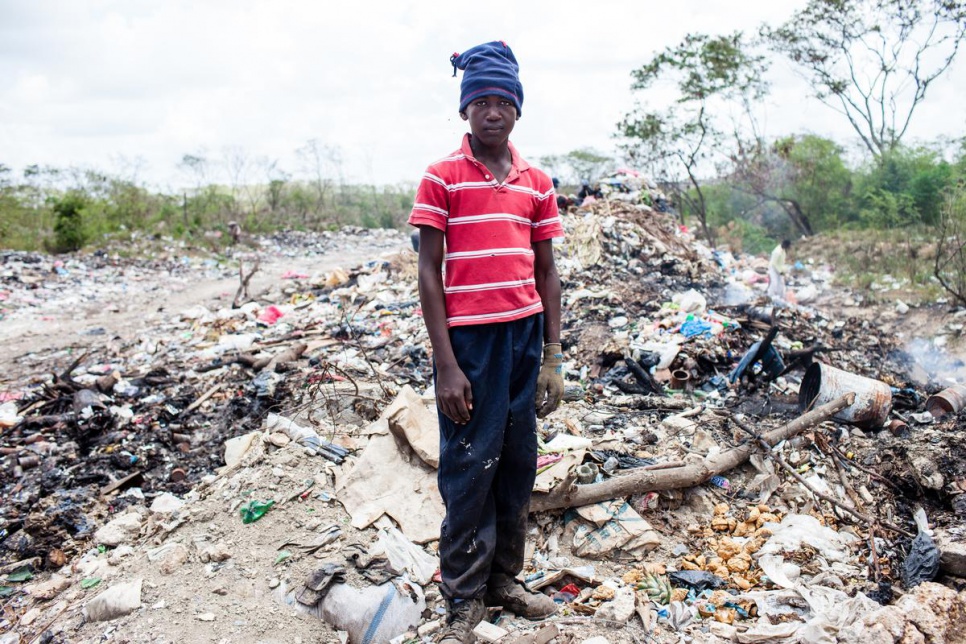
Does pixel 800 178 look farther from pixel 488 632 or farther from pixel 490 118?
pixel 488 632

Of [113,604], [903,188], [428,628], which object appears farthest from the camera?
[903,188]

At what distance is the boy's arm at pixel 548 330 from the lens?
6.75 feet

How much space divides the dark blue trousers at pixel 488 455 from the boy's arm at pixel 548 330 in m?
0.07

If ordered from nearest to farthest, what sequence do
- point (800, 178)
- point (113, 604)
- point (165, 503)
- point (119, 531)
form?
point (113, 604), point (119, 531), point (165, 503), point (800, 178)

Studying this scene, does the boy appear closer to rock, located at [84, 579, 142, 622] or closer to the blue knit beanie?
the blue knit beanie

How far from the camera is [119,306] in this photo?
356 inches

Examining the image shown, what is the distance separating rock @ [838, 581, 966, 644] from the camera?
1.80m

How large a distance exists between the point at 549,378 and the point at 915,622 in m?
1.28

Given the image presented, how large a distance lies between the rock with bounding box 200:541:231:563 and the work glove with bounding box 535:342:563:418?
1.42 metres

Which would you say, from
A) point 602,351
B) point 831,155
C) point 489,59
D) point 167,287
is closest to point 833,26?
point 831,155

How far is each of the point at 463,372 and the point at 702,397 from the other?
3196 millimetres

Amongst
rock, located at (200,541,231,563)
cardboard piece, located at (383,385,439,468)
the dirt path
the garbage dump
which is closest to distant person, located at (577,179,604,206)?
the dirt path

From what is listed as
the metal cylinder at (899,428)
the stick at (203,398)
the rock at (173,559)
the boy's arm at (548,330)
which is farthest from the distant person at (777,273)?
the rock at (173,559)

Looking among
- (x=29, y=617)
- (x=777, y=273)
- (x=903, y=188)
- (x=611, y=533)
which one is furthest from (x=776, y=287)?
(x=903, y=188)
